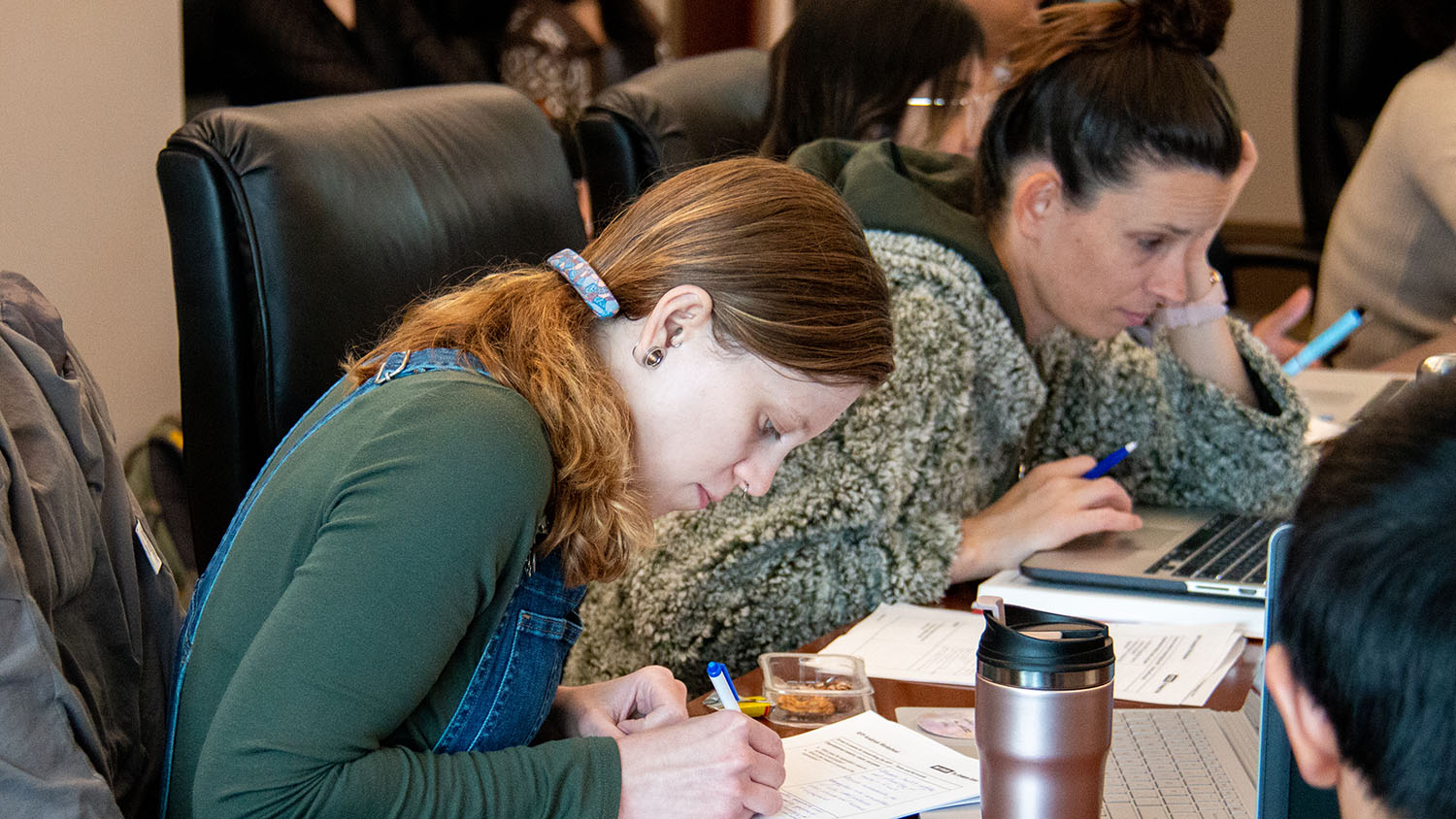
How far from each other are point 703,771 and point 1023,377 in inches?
30.3

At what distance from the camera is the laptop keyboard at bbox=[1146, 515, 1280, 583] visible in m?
1.35

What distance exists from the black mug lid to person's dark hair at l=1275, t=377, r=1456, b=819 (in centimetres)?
20

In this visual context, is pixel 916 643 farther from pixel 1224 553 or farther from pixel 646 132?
pixel 646 132

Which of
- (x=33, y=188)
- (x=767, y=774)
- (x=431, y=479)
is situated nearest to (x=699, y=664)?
(x=767, y=774)

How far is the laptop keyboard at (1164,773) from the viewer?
924mm

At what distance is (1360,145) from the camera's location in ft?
10.6

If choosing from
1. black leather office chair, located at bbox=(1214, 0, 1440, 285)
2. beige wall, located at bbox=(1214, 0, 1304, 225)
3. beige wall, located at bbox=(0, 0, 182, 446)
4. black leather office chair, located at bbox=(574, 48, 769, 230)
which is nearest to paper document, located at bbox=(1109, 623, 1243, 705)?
black leather office chair, located at bbox=(574, 48, 769, 230)

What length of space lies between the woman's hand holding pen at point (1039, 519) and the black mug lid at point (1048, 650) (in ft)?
1.90

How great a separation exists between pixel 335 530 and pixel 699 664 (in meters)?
0.58

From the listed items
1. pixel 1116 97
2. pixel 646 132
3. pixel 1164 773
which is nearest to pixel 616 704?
pixel 1164 773

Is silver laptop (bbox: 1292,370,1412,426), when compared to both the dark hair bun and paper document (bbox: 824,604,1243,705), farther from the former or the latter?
paper document (bbox: 824,604,1243,705)

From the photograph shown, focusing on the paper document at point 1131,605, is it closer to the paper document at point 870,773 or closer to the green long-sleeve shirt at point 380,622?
the paper document at point 870,773

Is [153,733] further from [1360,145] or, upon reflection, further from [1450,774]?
[1360,145]

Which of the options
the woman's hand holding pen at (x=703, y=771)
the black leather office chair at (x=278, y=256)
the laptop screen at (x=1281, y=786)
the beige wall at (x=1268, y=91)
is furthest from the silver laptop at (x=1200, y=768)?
the beige wall at (x=1268, y=91)
